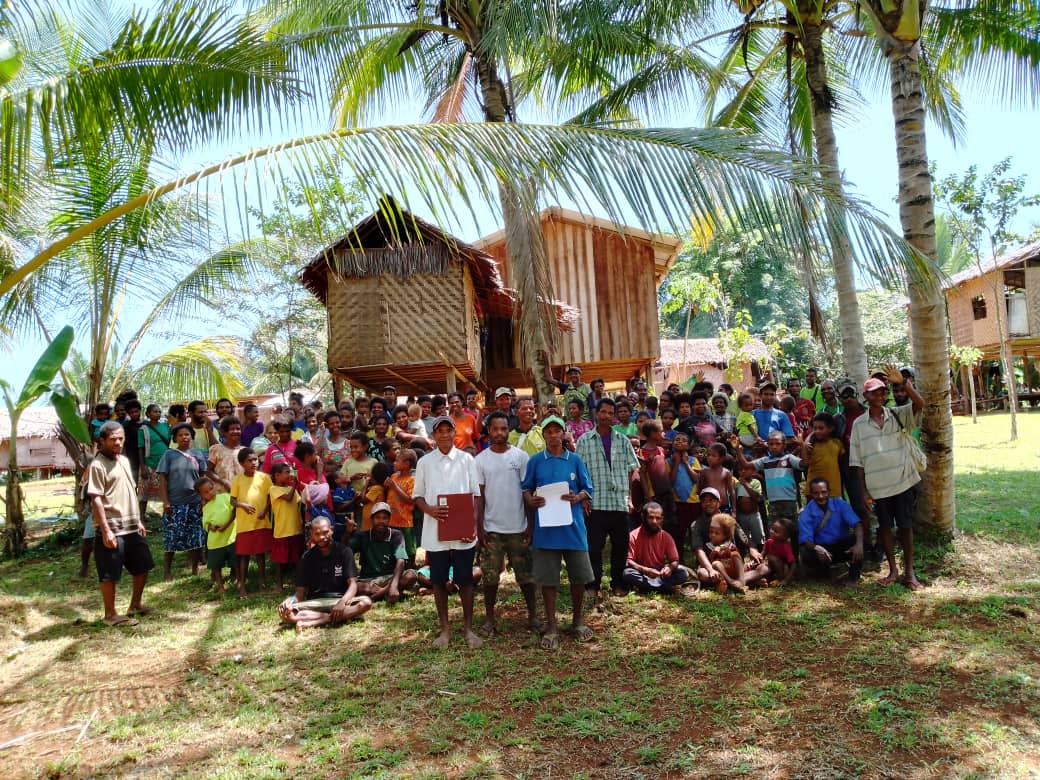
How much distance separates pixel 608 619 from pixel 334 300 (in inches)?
322

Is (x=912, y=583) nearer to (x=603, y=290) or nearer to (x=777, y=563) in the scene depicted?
(x=777, y=563)

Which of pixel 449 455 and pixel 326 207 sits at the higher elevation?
pixel 326 207

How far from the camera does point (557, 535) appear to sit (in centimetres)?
553

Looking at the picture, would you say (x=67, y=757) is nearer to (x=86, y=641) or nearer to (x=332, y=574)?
(x=86, y=641)

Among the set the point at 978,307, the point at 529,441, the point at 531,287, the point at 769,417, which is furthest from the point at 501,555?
the point at 978,307

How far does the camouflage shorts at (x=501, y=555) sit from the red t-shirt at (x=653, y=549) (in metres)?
1.39

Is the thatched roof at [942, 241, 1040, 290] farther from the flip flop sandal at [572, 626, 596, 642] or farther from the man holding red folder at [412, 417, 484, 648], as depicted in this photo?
the man holding red folder at [412, 417, 484, 648]

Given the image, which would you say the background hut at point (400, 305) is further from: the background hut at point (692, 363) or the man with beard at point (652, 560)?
the background hut at point (692, 363)

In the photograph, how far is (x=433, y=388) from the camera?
51.4 ft

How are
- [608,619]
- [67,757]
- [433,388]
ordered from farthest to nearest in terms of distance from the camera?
[433,388], [608,619], [67,757]

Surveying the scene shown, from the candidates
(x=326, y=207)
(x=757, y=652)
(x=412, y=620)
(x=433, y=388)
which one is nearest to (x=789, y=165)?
(x=326, y=207)

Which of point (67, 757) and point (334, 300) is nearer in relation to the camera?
point (67, 757)

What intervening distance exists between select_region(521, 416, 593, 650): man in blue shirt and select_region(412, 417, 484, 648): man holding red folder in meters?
0.46

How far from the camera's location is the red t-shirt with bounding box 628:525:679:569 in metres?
6.78
